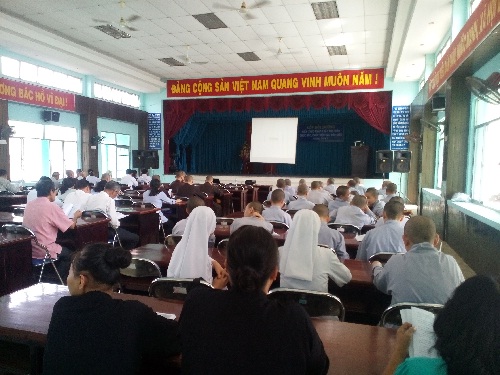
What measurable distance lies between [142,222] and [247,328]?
4.95m

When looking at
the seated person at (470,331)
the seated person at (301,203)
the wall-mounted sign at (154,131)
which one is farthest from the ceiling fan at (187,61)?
the seated person at (470,331)

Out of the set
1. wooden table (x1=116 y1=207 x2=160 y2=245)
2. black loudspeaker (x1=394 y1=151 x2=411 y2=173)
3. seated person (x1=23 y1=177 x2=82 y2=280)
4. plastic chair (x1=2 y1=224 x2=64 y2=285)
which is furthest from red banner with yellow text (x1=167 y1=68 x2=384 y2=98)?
plastic chair (x1=2 y1=224 x2=64 y2=285)

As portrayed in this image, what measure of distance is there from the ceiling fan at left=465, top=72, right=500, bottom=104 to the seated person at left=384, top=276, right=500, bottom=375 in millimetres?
4213

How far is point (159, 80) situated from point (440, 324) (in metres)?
12.5

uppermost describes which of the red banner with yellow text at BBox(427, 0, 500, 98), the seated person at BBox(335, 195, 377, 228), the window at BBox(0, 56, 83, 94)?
the window at BBox(0, 56, 83, 94)

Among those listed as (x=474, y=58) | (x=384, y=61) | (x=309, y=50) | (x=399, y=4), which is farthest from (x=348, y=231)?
(x=384, y=61)

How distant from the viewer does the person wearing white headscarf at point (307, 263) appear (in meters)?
2.36

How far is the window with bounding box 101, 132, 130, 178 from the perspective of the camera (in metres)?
13.1

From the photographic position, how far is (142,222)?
5.84 meters

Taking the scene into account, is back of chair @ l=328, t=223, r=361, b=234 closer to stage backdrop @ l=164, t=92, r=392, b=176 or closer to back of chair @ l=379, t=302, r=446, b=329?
back of chair @ l=379, t=302, r=446, b=329

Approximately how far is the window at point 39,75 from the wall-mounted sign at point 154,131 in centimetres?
287

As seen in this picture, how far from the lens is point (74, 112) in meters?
11.3

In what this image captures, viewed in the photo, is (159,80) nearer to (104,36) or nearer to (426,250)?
(104,36)

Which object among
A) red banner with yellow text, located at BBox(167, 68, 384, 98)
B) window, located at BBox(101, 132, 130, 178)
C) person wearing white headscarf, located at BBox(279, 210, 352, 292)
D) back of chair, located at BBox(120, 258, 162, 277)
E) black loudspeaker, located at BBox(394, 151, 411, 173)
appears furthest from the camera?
window, located at BBox(101, 132, 130, 178)
